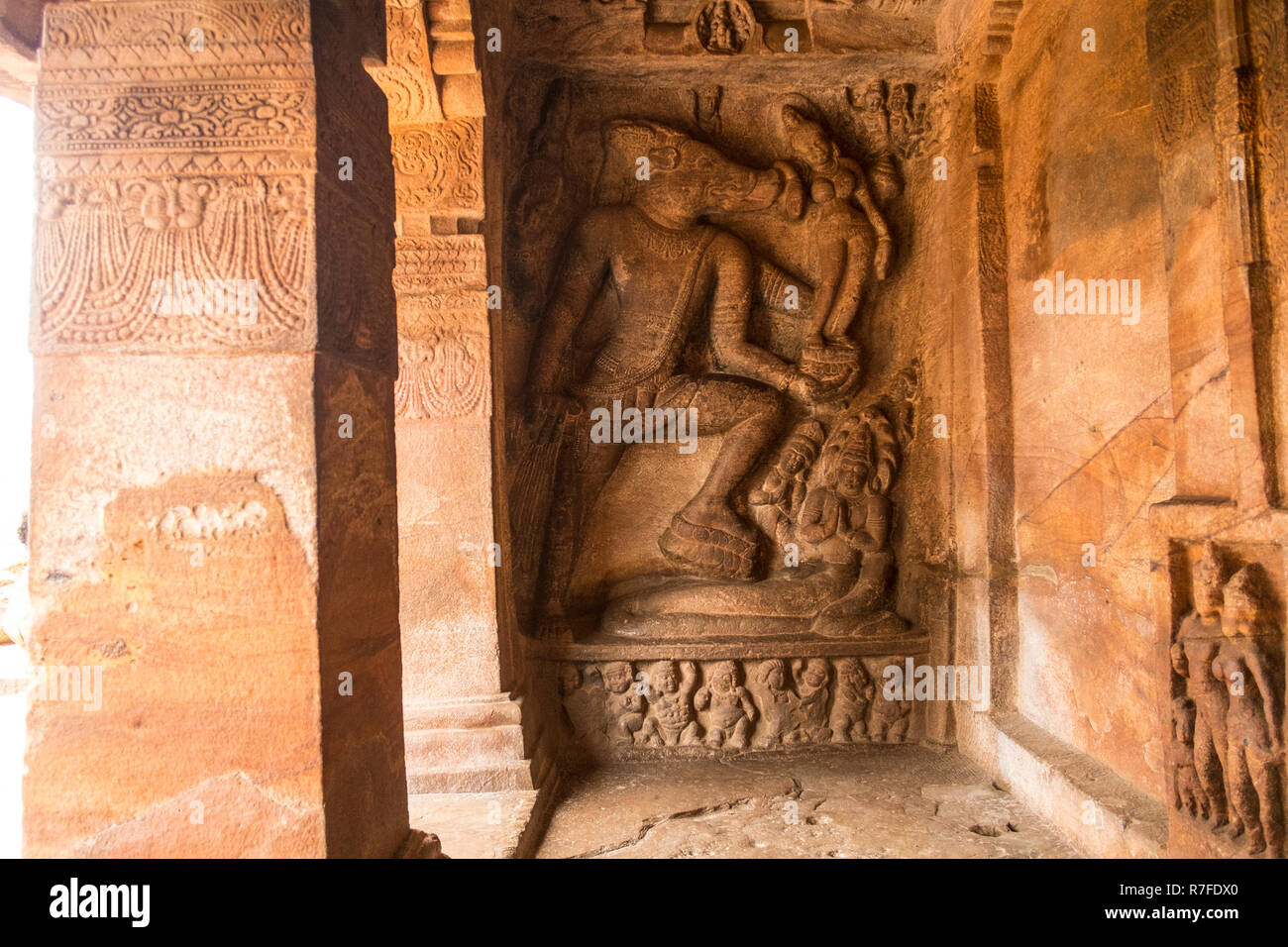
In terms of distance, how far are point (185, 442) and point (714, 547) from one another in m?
3.12

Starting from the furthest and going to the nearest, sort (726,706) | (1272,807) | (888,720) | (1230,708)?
(888,720) < (726,706) < (1230,708) < (1272,807)

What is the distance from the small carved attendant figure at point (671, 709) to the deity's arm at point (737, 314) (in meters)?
1.67

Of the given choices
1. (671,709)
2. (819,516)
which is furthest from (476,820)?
(819,516)

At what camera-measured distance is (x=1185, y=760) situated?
2375 millimetres

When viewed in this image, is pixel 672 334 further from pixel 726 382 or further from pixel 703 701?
pixel 703 701

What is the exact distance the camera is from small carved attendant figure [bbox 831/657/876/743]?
4.42 metres

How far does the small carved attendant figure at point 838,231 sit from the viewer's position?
186 inches

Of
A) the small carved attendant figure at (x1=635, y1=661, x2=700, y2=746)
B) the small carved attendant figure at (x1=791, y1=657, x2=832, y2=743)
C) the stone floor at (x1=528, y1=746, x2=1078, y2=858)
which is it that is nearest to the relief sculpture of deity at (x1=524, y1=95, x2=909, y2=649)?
the small carved attendant figure at (x1=791, y1=657, x2=832, y2=743)

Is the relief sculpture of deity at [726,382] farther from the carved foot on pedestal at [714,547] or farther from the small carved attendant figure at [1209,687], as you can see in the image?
the small carved attendant figure at [1209,687]

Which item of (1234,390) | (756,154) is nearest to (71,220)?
(1234,390)

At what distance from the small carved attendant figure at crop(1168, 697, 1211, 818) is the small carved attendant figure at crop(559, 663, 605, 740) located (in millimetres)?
2664

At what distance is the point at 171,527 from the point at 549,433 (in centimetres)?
266

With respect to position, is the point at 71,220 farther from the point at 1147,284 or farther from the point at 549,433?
the point at 1147,284

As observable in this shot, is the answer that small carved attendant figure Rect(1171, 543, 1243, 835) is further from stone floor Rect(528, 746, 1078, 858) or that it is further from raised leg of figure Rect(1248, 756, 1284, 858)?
stone floor Rect(528, 746, 1078, 858)
